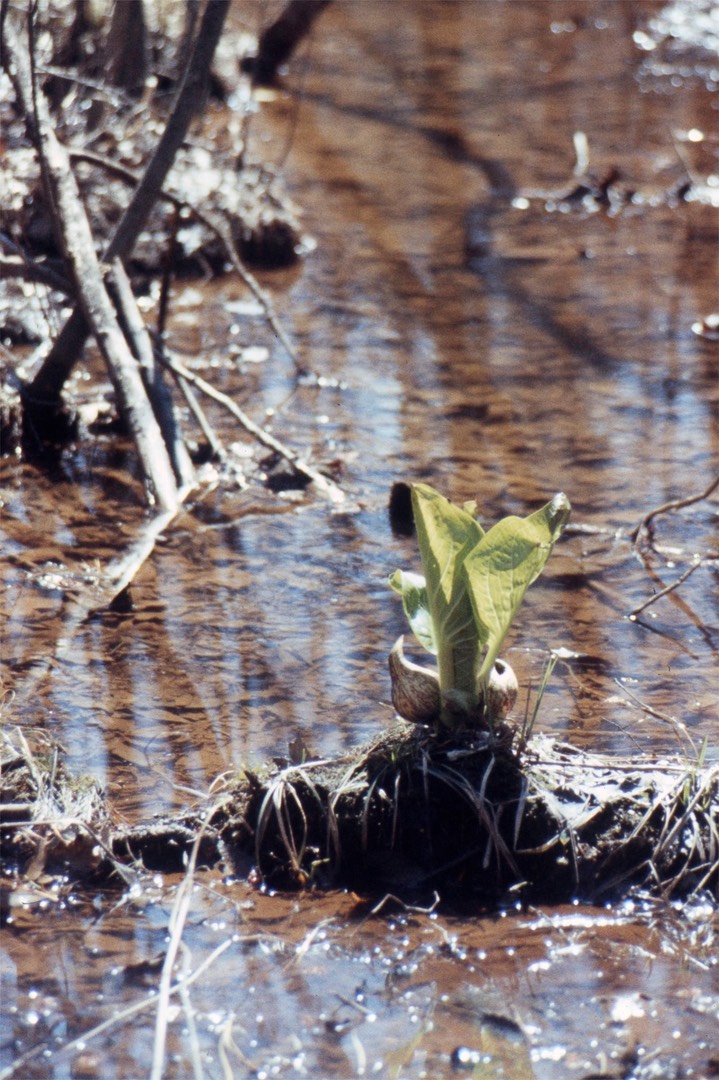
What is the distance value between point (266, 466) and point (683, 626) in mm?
1684

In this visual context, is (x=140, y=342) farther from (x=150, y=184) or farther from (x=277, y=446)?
(x=277, y=446)

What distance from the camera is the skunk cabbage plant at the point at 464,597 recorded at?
2.53 metres

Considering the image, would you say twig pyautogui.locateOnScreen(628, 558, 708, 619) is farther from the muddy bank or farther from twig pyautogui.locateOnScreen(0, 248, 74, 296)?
twig pyautogui.locateOnScreen(0, 248, 74, 296)

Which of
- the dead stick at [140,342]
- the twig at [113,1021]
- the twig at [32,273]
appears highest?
the twig at [32,273]

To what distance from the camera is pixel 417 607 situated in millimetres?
2748

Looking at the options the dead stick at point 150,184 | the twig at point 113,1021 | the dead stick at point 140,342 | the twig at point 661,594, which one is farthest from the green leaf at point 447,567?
the dead stick at point 150,184

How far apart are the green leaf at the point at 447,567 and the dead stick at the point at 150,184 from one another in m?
2.29

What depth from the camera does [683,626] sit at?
360cm

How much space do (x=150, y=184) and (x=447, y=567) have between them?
2403 millimetres

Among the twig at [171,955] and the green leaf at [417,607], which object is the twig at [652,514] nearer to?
the green leaf at [417,607]

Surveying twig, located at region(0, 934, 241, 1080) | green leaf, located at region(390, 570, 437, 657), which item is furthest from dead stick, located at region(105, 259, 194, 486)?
twig, located at region(0, 934, 241, 1080)

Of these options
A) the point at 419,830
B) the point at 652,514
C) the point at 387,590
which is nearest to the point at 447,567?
the point at 419,830

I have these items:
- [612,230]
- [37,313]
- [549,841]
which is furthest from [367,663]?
[612,230]

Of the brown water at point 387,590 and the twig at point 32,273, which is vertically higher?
the twig at point 32,273
